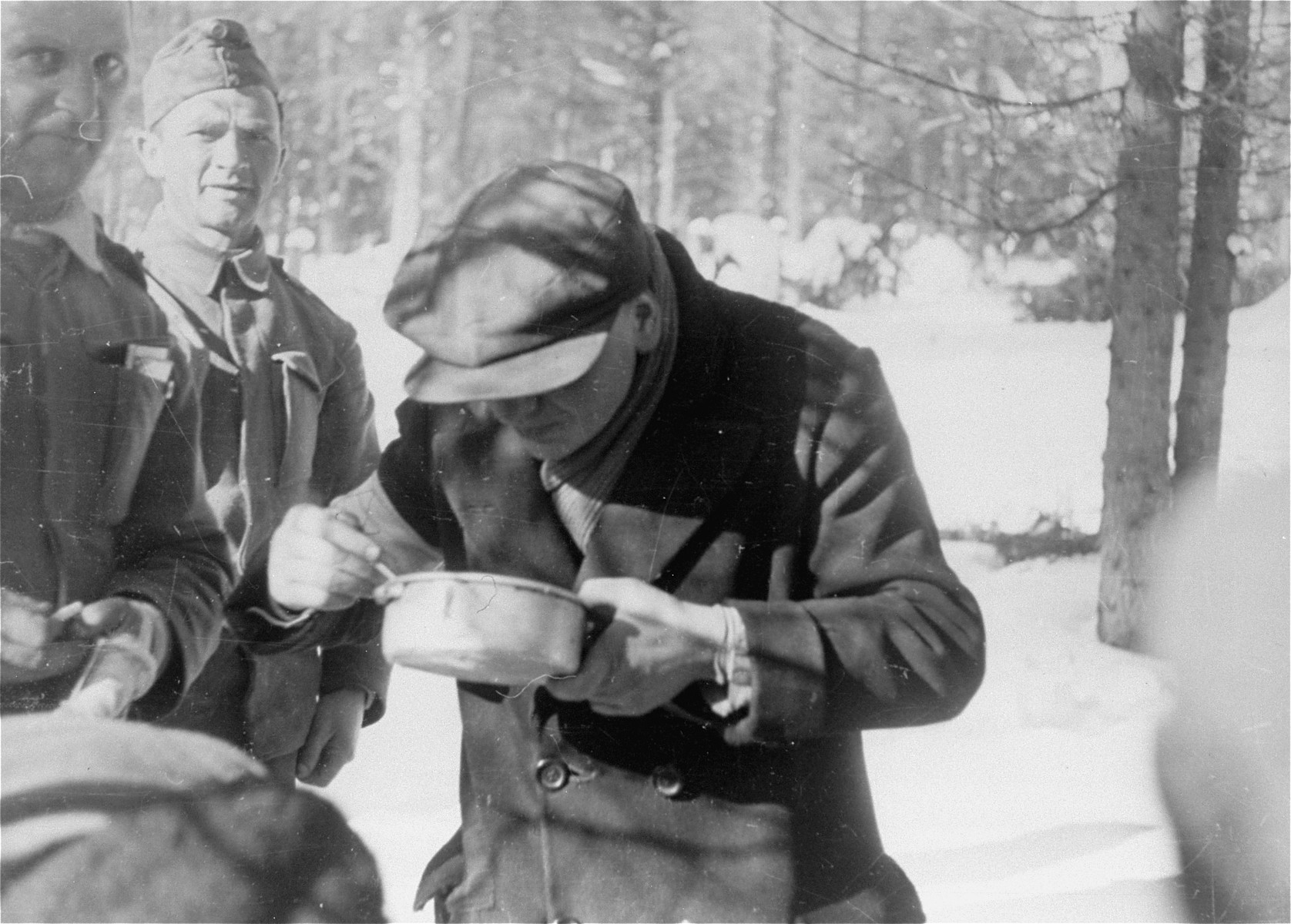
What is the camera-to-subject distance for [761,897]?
258cm

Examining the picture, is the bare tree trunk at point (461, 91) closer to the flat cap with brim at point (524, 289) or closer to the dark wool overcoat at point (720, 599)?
the flat cap with brim at point (524, 289)

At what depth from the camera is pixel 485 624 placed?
2322 mm

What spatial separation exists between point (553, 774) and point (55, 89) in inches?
70.0

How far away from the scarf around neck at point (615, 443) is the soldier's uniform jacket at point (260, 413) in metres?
0.51

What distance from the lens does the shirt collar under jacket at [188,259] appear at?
277 centimetres

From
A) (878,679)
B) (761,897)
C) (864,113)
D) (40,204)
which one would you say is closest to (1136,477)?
(878,679)

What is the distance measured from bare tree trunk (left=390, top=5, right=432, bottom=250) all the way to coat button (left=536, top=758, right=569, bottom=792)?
108 centimetres

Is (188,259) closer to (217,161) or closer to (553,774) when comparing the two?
(217,161)

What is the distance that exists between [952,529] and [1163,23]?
3.77ft

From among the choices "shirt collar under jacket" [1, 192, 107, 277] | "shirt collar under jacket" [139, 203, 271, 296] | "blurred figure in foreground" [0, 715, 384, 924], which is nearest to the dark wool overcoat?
"blurred figure in foreground" [0, 715, 384, 924]

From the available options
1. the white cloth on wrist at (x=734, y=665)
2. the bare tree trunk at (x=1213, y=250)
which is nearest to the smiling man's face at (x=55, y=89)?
the white cloth on wrist at (x=734, y=665)

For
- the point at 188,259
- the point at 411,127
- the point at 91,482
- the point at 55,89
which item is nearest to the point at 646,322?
the point at 411,127

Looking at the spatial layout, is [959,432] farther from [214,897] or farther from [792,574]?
[214,897]

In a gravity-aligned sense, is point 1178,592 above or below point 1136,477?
below
